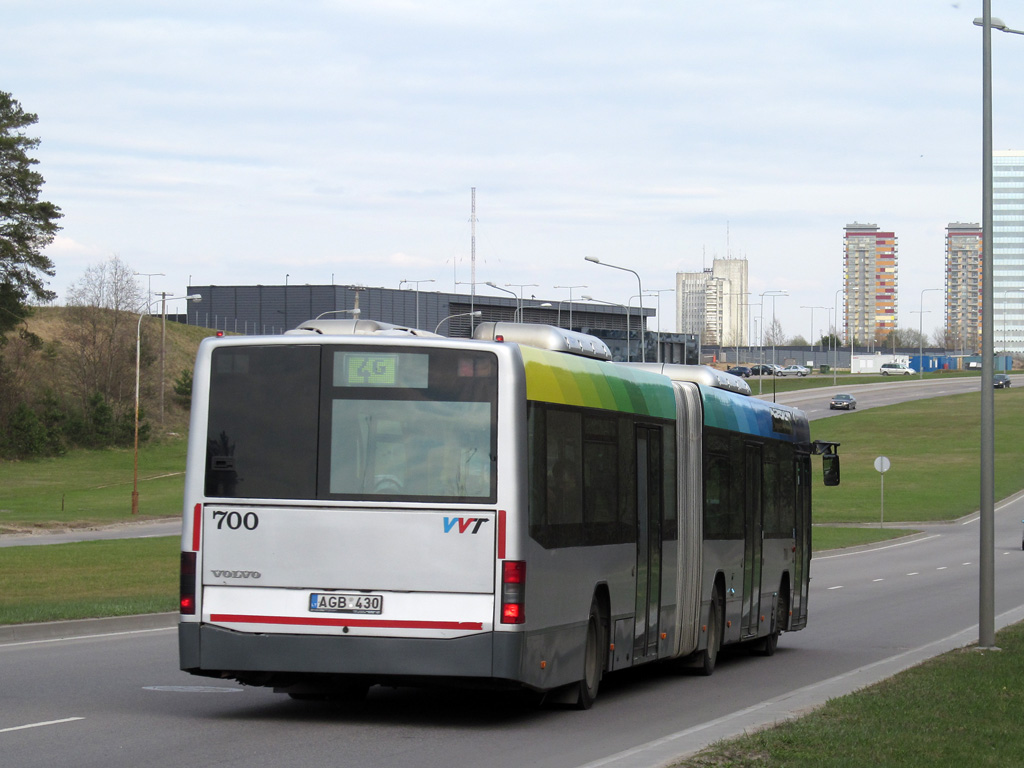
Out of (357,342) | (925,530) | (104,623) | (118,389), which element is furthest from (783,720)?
(118,389)

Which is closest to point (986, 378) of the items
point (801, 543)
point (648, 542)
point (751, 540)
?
point (751, 540)

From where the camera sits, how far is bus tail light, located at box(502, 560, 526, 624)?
10.3 metres

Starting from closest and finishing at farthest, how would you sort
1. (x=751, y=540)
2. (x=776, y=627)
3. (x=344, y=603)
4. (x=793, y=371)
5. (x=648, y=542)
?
(x=344, y=603), (x=648, y=542), (x=751, y=540), (x=776, y=627), (x=793, y=371)

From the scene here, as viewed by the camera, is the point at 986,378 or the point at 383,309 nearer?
the point at 986,378

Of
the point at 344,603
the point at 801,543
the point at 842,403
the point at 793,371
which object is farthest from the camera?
the point at 793,371

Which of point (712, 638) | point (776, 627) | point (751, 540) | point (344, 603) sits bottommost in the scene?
point (776, 627)

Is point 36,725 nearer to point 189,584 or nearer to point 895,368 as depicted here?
point 189,584

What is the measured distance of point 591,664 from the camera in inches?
479

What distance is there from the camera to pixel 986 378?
52.8 feet

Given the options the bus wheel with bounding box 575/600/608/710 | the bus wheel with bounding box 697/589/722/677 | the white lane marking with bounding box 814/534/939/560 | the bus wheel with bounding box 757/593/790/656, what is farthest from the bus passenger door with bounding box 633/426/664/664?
the white lane marking with bounding box 814/534/939/560

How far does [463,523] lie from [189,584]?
6.90 ft

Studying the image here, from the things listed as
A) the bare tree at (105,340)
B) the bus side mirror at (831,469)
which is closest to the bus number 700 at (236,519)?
the bus side mirror at (831,469)

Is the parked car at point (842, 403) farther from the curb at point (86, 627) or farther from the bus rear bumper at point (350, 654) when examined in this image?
the bus rear bumper at point (350, 654)

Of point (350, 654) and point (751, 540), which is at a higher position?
point (751, 540)
